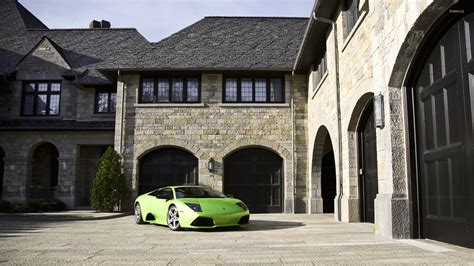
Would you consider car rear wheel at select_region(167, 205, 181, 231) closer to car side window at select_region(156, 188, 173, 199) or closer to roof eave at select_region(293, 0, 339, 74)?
car side window at select_region(156, 188, 173, 199)

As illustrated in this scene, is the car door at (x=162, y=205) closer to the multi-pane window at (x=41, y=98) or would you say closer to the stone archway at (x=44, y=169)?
the multi-pane window at (x=41, y=98)

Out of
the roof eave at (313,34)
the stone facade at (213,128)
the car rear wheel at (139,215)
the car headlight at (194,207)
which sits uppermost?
the roof eave at (313,34)

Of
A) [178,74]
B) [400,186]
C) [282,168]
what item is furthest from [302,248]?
[178,74]

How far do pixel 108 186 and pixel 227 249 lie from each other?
11.2m

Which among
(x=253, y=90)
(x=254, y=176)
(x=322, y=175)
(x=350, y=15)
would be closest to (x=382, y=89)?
(x=350, y=15)

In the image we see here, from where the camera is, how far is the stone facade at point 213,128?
57.9 ft

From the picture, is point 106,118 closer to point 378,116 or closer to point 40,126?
point 40,126

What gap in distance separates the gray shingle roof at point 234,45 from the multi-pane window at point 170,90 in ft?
2.77

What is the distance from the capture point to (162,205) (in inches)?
429

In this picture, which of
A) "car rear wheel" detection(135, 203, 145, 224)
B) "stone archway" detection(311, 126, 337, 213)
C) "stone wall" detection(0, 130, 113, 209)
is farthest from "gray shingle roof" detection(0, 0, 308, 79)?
"car rear wheel" detection(135, 203, 145, 224)

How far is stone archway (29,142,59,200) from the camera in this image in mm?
21422

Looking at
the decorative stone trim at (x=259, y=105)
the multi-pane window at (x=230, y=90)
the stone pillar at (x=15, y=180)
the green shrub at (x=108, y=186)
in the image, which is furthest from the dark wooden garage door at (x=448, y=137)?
the stone pillar at (x=15, y=180)

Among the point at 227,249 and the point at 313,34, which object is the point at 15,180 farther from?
the point at 227,249

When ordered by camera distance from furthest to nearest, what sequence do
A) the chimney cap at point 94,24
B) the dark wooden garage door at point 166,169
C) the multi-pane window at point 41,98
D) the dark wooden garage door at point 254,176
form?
1. the chimney cap at point 94,24
2. the multi-pane window at point 41,98
3. the dark wooden garage door at point 166,169
4. the dark wooden garage door at point 254,176
